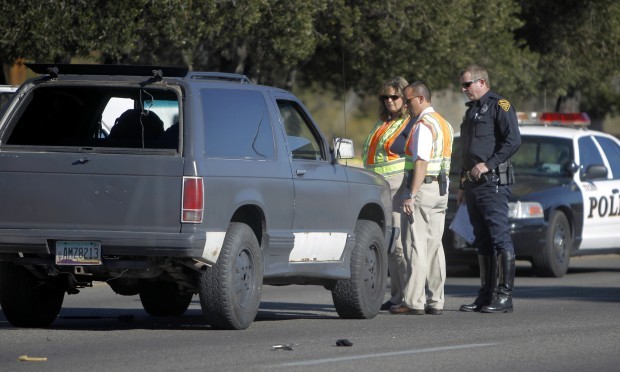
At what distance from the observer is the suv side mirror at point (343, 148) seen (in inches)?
432

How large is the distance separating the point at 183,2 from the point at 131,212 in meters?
11.4

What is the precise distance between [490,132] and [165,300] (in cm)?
296

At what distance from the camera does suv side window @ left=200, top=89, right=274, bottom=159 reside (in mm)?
9766

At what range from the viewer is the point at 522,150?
17406 mm

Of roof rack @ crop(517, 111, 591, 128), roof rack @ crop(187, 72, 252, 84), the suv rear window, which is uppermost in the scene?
roof rack @ crop(187, 72, 252, 84)

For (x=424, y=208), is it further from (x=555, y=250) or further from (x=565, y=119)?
(x=565, y=119)

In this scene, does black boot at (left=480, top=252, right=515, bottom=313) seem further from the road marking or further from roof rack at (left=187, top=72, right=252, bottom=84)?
roof rack at (left=187, top=72, right=252, bottom=84)

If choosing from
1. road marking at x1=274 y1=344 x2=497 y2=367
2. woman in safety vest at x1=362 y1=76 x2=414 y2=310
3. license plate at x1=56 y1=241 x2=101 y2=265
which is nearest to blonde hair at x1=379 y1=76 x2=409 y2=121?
woman in safety vest at x1=362 y1=76 x2=414 y2=310

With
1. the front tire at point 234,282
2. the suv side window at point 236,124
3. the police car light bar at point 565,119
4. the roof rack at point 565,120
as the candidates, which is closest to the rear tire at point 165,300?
the front tire at point 234,282

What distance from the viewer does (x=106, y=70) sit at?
9992 mm

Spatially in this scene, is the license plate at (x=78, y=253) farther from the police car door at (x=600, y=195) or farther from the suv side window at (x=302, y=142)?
the police car door at (x=600, y=195)

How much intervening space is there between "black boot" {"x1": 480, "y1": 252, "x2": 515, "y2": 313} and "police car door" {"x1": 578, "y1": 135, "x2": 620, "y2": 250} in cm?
529

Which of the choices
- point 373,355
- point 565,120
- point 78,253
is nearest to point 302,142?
point 78,253

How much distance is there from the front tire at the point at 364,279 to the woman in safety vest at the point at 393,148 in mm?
341
